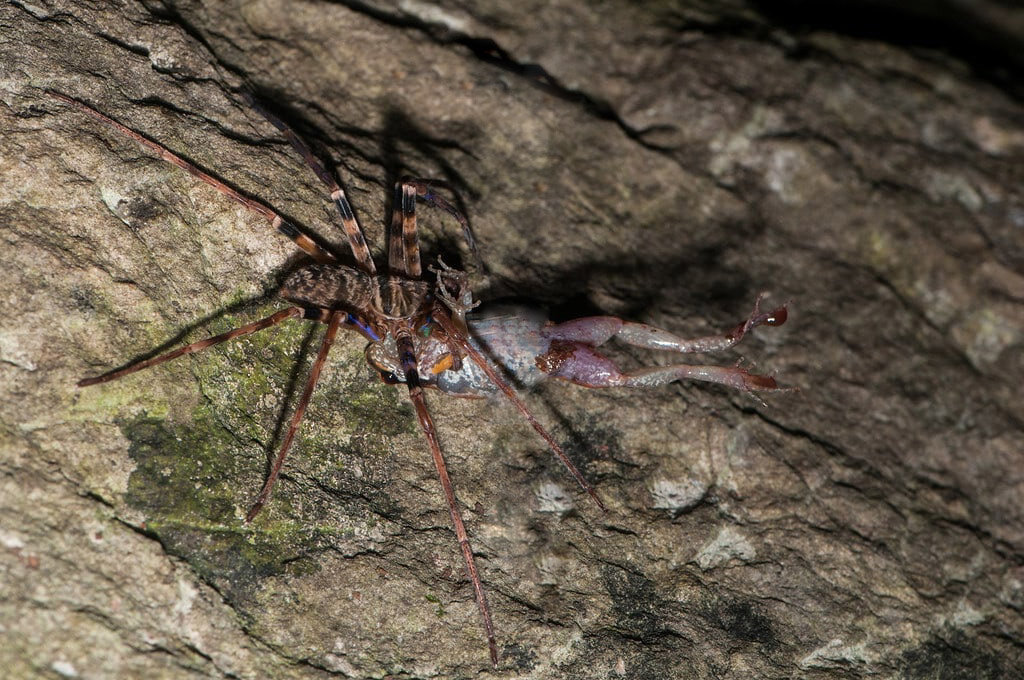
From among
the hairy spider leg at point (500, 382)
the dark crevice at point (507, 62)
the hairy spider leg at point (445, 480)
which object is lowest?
the hairy spider leg at point (445, 480)

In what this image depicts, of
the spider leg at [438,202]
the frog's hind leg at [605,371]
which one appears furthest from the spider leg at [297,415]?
the frog's hind leg at [605,371]

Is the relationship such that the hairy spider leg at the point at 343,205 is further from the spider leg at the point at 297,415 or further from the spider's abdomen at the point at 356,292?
the spider leg at the point at 297,415

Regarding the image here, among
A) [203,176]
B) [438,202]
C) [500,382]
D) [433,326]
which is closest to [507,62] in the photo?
[438,202]

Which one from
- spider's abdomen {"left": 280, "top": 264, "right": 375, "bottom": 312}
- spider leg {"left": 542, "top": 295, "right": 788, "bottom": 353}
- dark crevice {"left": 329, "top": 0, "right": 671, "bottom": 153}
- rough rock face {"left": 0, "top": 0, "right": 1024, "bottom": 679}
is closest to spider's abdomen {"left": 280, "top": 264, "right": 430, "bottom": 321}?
spider's abdomen {"left": 280, "top": 264, "right": 375, "bottom": 312}

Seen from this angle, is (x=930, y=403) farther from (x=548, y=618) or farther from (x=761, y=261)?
(x=548, y=618)

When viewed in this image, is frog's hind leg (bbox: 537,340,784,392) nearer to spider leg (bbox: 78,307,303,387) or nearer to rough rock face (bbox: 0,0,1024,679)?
rough rock face (bbox: 0,0,1024,679)
